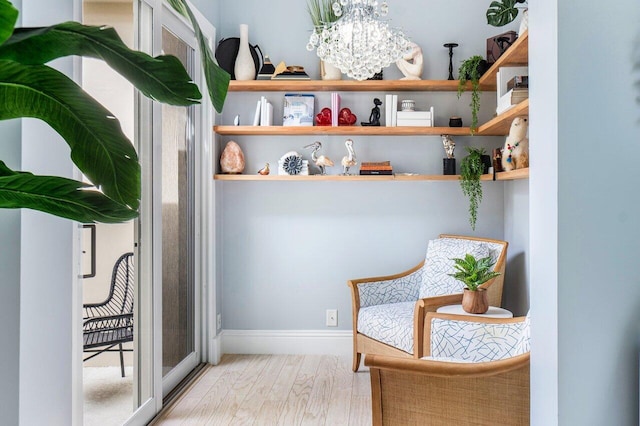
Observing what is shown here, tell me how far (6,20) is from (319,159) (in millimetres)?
3100

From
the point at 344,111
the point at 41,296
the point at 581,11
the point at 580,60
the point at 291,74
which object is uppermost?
the point at 291,74

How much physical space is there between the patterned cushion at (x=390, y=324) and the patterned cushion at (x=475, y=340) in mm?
674

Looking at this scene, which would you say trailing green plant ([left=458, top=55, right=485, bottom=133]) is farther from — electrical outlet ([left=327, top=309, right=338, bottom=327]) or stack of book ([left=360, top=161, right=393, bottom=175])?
electrical outlet ([left=327, top=309, right=338, bottom=327])

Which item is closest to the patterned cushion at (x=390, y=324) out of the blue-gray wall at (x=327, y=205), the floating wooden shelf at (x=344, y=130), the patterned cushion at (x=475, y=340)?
the blue-gray wall at (x=327, y=205)

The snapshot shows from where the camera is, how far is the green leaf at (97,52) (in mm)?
740

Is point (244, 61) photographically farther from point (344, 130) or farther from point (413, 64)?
point (413, 64)

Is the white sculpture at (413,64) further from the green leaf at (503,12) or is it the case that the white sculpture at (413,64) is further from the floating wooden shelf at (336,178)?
the green leaf at (503,12)

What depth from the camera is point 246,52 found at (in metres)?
3.73

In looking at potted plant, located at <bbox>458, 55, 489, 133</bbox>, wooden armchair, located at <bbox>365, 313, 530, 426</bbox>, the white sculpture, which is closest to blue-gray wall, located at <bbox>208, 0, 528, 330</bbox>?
the white sculpture

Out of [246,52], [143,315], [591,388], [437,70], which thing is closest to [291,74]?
[246,52]

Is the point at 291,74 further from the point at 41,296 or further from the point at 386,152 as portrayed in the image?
the point at 41,296

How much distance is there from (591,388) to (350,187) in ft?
9.10

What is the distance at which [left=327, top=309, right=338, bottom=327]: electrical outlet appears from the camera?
3908 millimetres

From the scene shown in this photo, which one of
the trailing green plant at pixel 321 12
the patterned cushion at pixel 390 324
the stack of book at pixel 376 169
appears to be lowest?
the patterned cushion at pixel 390 324
